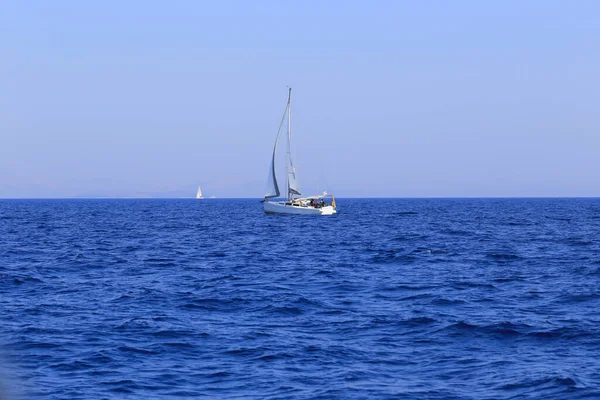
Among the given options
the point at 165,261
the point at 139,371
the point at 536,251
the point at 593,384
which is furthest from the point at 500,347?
the point at 536,251

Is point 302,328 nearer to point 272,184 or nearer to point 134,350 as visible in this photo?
point 134,350

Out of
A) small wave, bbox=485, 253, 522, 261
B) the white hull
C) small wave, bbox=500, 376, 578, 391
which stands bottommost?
small wave, bbox=500, 376, 578, 391

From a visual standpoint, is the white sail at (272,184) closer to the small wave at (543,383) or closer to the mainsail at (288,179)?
the mainsail at (288,179)

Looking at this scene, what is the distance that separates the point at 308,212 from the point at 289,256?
177ft

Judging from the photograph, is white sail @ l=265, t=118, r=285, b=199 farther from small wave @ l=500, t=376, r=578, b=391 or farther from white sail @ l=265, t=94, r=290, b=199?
small wave @ l=500, t=376, r=578, b=391

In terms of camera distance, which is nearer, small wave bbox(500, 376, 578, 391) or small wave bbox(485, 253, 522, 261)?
small wave bbox(500, 376, 578, 391)

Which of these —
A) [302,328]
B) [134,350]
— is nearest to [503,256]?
[302,328]

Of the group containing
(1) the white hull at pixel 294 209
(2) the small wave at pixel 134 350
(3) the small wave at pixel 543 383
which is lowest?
(3) the small wave at pixel 543 383

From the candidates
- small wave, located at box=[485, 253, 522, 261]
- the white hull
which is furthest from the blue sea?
the white hull

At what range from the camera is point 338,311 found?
2105 centimetres

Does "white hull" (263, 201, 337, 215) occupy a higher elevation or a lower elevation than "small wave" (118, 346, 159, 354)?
higher

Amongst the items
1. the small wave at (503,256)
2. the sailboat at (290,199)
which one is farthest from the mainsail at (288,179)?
the small wave at (503,256)

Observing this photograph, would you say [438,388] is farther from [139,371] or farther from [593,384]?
[139,371]

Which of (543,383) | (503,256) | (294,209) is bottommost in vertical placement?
(543,383)
